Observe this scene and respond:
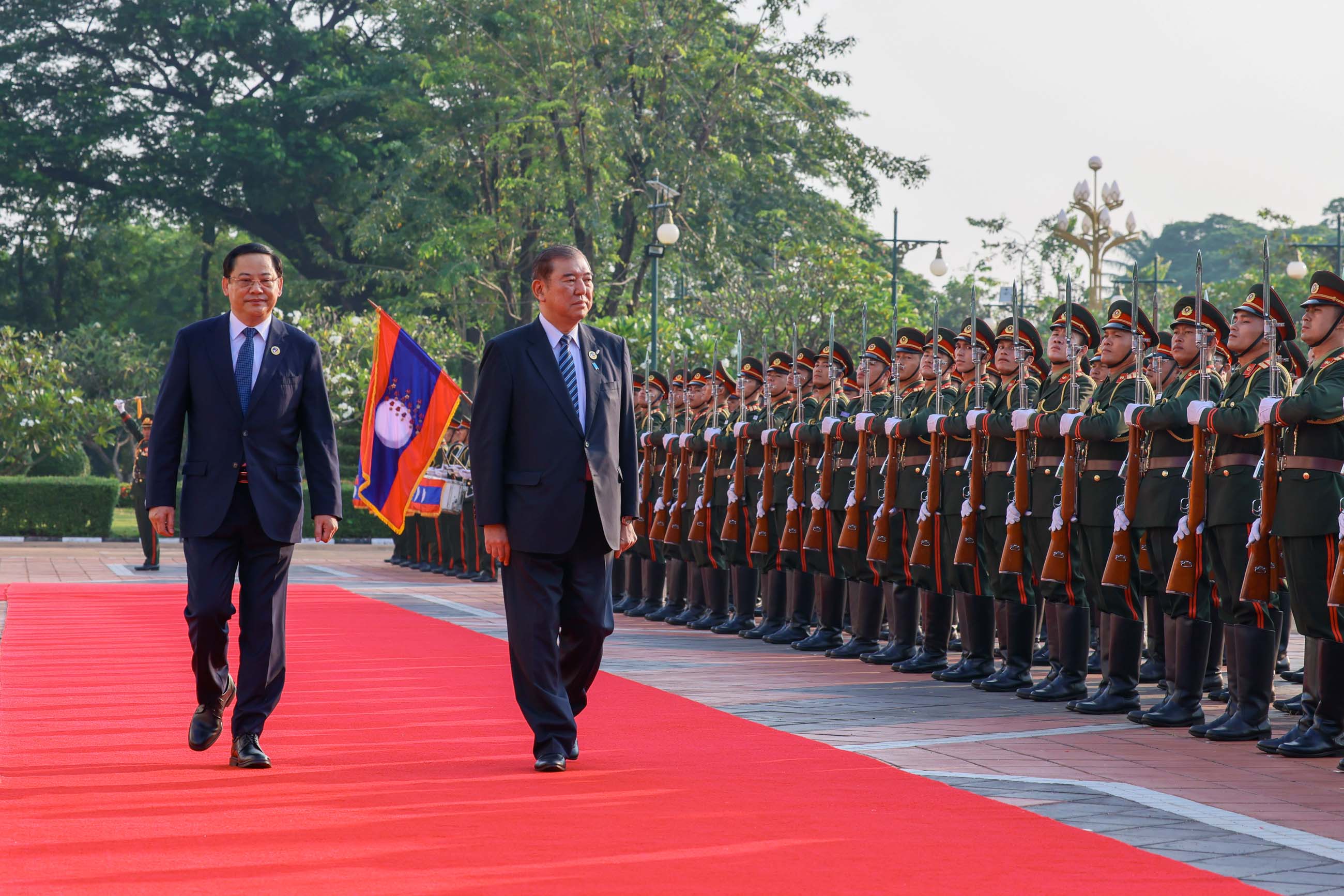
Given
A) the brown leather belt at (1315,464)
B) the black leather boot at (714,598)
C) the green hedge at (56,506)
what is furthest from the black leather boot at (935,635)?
the green hedge at (56,506)

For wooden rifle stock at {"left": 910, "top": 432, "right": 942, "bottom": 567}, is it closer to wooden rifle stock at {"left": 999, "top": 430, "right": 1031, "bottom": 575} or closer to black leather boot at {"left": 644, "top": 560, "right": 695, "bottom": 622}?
wooden rifle stock at {"left": 999, "top": 430, "right": 1031, "bottom": 575}

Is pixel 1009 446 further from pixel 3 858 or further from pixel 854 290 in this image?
pixel 854 290

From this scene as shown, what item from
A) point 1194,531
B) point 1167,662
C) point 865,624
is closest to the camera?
point 1194,531

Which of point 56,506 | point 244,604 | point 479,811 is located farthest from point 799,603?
point 56,506

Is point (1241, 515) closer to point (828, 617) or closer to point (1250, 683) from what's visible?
point (1250, 683)

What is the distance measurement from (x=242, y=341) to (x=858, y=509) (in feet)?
15.8

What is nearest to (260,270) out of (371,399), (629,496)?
(629,496)

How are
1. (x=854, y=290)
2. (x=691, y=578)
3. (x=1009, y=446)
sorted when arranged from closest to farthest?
(x=1009, y=446) → (x=691, y=578) → (x=854, y=290)

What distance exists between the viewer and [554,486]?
Answer: 5.93 m

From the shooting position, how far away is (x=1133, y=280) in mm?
A: 7750

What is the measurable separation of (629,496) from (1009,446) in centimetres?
309

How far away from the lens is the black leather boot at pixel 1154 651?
28.6 ft

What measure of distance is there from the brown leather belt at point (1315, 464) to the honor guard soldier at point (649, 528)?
7019 mm

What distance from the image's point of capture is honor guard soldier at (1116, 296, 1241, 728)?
7.26m
